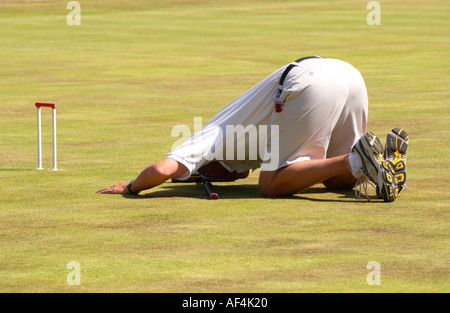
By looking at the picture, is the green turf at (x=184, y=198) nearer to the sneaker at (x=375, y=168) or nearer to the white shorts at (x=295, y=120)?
the sneaker at (x=375, y=168)

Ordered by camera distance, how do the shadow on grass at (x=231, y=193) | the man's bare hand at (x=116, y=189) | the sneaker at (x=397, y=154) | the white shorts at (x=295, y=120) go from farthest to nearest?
the man's bare hand at (x=116, y=189), the shadow on grass at (x=231, y=193), the white shorts at (x=295, y=120), the sneaker at (x=397, y=154)

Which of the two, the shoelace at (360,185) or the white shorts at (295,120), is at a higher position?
the white shorts at (295,120)

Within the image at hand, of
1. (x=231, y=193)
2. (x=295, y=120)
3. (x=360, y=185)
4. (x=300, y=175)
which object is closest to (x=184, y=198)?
(x=231, y=193)

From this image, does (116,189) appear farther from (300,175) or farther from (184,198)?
(300,175)

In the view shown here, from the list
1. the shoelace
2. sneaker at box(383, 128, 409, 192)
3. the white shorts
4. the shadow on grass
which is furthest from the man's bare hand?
sneaker at box(383, 128, 409, 192)

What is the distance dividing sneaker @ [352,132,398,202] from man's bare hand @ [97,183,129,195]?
221 cm

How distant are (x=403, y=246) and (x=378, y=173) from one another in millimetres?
1585

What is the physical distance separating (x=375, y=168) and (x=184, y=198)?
1819mm

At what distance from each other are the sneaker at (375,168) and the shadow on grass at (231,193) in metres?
0.36

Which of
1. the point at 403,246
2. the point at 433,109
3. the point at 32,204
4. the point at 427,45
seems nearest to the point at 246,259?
the point at 403,246

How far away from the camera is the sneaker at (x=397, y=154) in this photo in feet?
30.7

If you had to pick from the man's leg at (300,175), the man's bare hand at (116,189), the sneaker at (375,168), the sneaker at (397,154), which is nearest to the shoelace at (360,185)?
the sneaker at (375,168)

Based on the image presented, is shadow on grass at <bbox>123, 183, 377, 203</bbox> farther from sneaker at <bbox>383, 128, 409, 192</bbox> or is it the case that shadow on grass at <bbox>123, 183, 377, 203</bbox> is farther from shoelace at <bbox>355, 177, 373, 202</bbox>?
sneaker at <bbox>383, 128, 409, 192</bbox>
